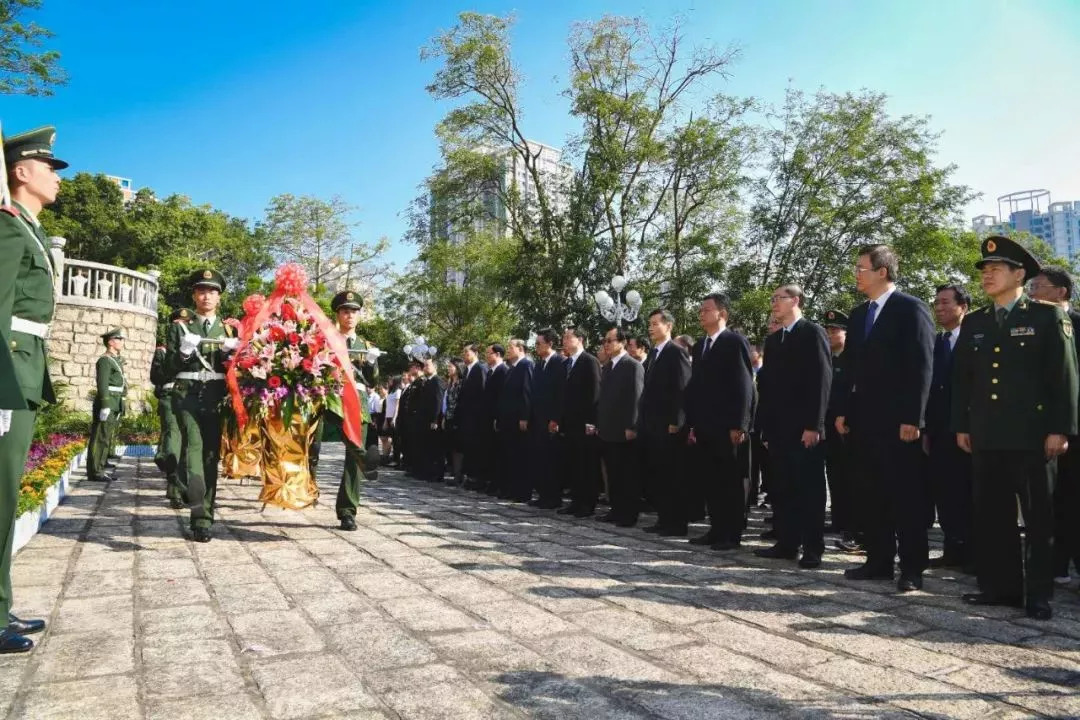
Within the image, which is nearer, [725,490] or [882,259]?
[882,259]

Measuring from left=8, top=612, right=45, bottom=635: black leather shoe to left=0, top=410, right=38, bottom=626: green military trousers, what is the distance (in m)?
0.04

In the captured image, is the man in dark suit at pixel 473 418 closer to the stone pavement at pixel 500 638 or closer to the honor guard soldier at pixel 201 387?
the honor guard soldier at pixel 201 387

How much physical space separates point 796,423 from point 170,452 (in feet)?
22.9

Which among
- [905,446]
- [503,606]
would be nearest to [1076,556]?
[905,446]

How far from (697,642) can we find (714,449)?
2828 mm

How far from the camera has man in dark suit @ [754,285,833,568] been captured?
17.5 feet

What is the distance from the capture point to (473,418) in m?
10.9

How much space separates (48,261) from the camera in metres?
3.62

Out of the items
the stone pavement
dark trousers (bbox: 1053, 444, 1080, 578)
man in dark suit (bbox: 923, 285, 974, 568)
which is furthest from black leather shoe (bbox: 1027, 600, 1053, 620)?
man in dark suit (bbox: 923, 285, 974, 568)

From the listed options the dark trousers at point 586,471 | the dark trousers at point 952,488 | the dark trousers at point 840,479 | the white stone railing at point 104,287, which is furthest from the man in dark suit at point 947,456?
the white stone railing at point 104,287

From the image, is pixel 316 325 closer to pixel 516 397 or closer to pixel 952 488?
pixel 516 397

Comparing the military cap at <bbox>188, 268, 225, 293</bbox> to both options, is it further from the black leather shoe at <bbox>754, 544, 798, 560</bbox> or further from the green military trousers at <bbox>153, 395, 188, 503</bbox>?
the black leather shoe at <bbox>754, 544, 798, 560</bbox>

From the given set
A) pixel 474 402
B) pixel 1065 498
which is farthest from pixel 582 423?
pixel 1065 498

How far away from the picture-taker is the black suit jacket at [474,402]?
10.9m
